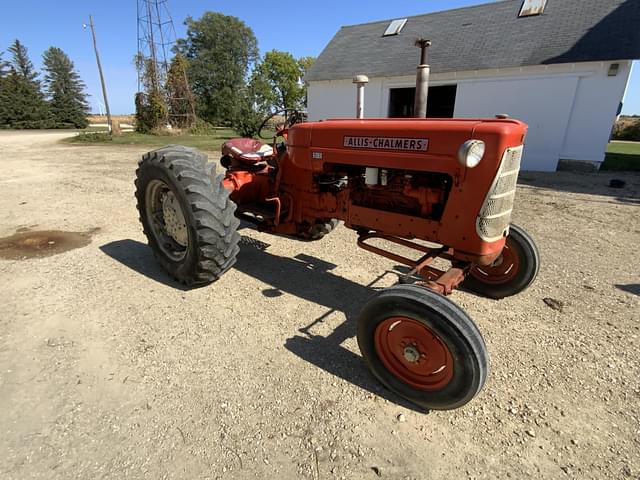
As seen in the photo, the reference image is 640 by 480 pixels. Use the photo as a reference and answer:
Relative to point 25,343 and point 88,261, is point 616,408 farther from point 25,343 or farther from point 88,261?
point 88,261

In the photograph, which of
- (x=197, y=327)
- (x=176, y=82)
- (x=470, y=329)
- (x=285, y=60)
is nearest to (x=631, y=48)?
(x=470, y=329)

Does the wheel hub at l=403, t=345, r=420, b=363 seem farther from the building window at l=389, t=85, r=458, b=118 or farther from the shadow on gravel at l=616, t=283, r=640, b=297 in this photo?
the building window at l=389, t=85, r=458, b=118

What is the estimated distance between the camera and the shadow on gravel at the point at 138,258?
145 inches

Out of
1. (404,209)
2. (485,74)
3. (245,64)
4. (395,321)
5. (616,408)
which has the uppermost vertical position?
(245,64)

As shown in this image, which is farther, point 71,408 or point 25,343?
point 25,343

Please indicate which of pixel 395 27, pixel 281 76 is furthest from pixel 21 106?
pixel 395 27

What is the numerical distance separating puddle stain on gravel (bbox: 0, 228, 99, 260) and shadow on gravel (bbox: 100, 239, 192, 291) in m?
0.44

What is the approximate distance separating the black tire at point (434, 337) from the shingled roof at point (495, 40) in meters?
11.4

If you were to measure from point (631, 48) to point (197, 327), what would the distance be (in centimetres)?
1252

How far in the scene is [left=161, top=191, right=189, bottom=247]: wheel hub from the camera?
3519mm

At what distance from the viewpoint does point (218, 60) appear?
4519cm

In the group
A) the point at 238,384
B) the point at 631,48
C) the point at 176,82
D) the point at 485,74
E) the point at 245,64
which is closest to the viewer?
the point at 238,384

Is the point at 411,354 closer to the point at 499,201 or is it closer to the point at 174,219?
the point at 499,201

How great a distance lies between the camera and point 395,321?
2.19m
